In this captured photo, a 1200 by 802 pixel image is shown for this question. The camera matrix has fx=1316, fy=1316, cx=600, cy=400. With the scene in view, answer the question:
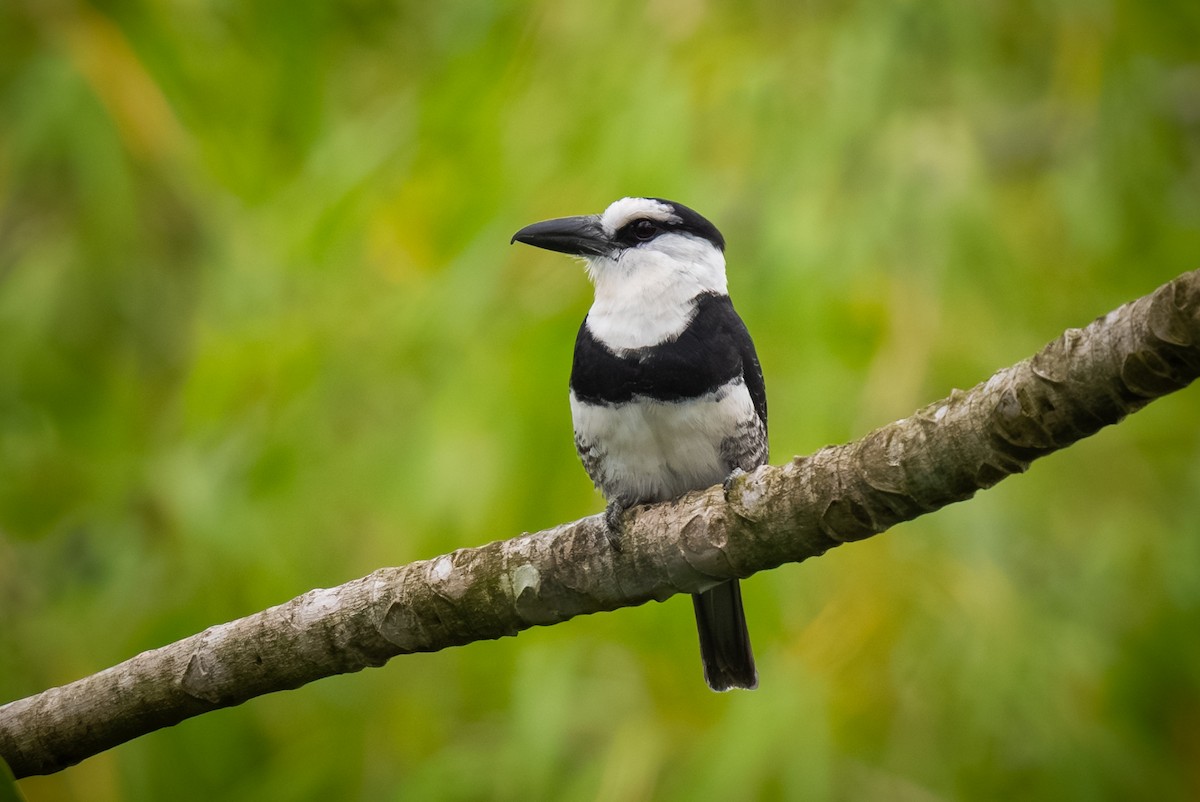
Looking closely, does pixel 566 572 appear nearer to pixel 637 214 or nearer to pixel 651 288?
pixel 651 288

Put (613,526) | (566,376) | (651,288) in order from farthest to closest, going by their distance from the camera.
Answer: (566,376)
(651,288)
(613,526)

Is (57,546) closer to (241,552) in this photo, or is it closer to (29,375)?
(29,375)

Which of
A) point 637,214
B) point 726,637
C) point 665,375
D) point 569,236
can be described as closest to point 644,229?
point 637,214

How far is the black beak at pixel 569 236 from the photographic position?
286 centimetres

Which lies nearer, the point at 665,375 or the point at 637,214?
the point at 665,375

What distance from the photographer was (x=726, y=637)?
110 inches

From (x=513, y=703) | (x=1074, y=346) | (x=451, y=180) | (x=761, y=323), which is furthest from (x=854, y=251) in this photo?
(x=1074, y=346)

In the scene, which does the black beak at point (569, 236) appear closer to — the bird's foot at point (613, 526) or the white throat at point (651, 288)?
the white throat at point (651, 288)

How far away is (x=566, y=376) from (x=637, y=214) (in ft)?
1.75

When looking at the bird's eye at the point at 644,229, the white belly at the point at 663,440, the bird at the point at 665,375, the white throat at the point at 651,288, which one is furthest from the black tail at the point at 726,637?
the bird's eye at the point at 644,229

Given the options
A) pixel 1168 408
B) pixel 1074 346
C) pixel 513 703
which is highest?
pixel 1168 408

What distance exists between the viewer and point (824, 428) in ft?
10.2

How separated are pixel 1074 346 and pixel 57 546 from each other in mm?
3386

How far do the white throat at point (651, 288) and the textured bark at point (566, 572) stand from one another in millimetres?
519
